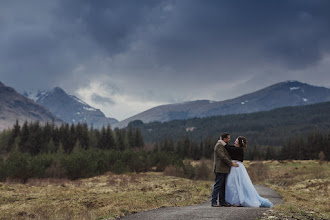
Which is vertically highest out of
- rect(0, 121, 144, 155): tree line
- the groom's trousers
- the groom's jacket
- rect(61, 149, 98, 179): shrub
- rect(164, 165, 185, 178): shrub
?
rect(0, 121, 144, 155): tree line

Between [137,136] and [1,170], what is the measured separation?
368 ft

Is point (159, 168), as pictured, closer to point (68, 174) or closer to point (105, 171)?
point (105, 171)

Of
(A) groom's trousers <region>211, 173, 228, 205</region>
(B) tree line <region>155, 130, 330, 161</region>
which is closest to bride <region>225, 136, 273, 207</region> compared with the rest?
(A) groom's trousers <region>211, 173, 228, 205</region>

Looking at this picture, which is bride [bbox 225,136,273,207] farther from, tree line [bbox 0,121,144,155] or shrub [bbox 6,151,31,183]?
tree line [bbox 0,121,144,155]

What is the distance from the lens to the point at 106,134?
481ft

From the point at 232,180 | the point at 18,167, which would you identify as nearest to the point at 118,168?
the point at 18,167

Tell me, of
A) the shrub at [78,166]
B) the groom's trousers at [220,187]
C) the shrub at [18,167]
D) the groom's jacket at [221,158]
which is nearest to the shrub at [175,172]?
the shrub at [78,166]

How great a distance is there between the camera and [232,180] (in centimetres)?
1678

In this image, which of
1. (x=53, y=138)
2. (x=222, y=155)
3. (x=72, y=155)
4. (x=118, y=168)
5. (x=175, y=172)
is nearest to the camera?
(x=222, y=155)

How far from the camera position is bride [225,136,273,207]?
658 inches

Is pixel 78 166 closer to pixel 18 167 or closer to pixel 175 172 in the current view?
pixel 18 167

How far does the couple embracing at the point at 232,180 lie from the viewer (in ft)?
54.7

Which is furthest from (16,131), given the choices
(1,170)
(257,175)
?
(257,175)

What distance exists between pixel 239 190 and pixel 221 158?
2.02 meters
